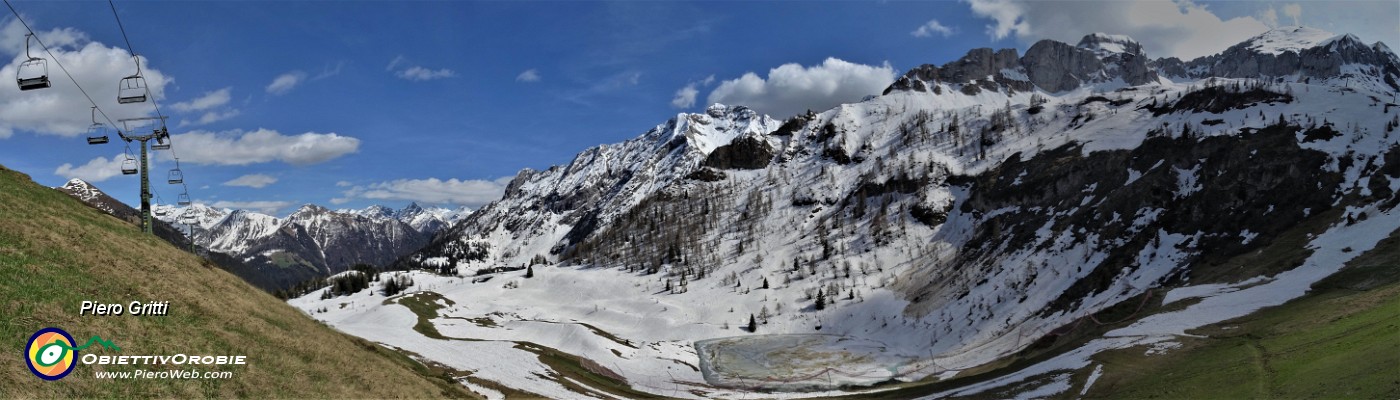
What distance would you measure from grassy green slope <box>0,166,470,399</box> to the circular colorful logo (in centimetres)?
→ 28

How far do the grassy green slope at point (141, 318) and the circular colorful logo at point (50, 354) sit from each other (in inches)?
11.1

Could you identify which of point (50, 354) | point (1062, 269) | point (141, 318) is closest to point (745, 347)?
point (1062, 269)

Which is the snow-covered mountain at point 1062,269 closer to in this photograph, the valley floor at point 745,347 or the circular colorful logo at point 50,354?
the valley floor at point 745,347

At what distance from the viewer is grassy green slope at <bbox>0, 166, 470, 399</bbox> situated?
80.9ft

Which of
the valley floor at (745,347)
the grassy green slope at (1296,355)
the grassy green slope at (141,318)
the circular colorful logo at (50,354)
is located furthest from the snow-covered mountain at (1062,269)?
the circular colorful logo at (50,354)

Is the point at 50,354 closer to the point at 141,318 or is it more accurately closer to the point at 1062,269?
the point at 141,318

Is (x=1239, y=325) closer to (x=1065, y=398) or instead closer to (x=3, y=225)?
(x=1065, y=398)

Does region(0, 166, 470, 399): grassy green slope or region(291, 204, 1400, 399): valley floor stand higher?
region(0, 166, 470, 399): grassy green slope

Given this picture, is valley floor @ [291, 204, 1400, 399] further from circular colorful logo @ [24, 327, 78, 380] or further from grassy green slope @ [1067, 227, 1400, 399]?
circular colorful logo @ [24, 327, 78, 380]

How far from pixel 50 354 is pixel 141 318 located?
573 centimetres

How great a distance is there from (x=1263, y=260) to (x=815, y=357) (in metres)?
64.7

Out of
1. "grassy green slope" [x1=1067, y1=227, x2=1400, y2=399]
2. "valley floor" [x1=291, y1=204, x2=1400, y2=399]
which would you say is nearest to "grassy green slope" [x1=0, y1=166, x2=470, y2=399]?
"valley floor" [x1=291, y1=204, x2=1400, y2=399]

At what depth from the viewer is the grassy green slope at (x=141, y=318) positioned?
24.7 metres

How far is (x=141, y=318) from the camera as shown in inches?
1138
